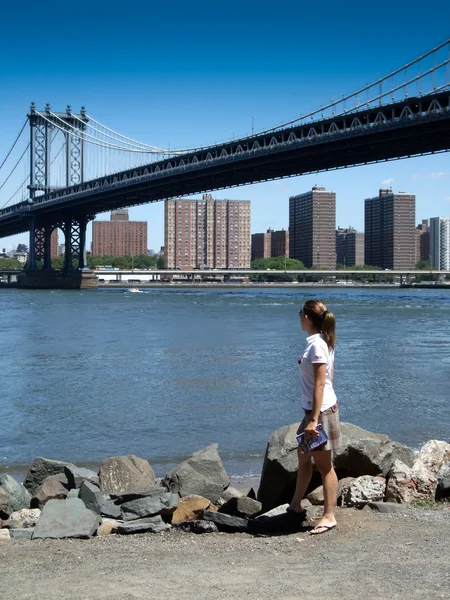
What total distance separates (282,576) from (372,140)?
160 ft

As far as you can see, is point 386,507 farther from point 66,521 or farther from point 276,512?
point 66,521

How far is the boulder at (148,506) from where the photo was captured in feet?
20.5

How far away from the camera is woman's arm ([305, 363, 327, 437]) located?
206 inches

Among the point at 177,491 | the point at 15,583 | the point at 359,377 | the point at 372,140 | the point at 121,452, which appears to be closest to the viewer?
the point at 15,583

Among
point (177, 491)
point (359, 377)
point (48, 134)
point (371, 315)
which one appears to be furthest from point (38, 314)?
point (48, 134)

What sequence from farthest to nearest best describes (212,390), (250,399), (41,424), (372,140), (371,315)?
(372,140), (371,315), (212,390), (250,399), (41,424)

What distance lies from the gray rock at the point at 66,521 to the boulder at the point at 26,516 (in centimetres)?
37

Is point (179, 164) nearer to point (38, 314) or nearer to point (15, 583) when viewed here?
point (38, 314)

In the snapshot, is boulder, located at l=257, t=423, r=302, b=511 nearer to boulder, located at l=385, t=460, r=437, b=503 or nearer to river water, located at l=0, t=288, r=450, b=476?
boulder, located at l=385, t=460, r=437, b=503

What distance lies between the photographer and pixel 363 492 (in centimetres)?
619

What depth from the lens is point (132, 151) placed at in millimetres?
85750

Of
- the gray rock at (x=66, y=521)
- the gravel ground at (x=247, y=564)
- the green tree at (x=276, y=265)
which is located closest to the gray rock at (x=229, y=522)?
the gravel ground at (x=247, y=564)

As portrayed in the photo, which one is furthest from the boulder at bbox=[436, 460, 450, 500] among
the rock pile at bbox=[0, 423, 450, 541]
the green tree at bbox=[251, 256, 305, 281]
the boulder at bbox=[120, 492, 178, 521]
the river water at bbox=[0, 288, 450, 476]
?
the green tree at bbox=[251, 256, 305, 281]

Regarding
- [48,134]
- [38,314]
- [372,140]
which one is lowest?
[38,314]
